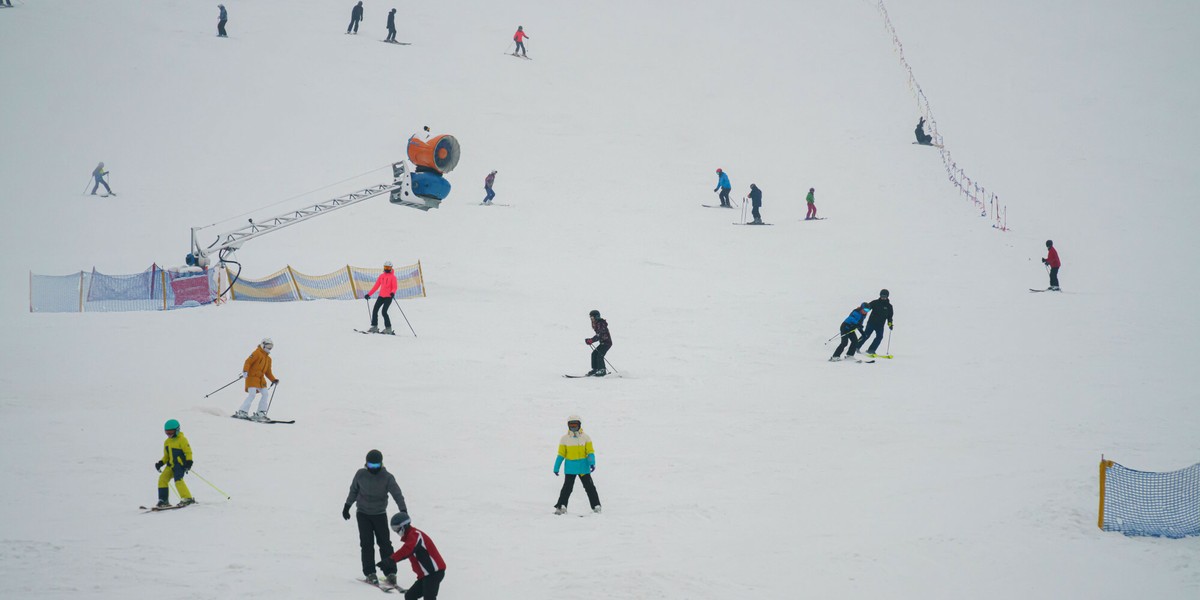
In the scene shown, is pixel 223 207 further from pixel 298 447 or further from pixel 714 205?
pixel 298 447

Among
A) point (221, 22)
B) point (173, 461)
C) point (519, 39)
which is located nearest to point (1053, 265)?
point (173, 461)

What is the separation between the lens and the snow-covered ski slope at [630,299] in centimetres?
1018

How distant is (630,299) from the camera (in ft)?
77.7

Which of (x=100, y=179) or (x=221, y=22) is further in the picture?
(x=221, y=22)

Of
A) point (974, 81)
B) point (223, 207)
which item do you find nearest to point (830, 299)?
point (223, 207)

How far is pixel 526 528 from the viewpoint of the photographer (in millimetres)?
10688

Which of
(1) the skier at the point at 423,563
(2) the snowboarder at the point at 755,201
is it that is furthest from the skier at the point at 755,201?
(1) the skier at the point at 423,563

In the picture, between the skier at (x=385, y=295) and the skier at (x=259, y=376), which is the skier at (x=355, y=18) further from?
the skier at (x=259, y=376)

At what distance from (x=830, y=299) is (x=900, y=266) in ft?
13.7

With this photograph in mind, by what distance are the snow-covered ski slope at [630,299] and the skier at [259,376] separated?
46cm

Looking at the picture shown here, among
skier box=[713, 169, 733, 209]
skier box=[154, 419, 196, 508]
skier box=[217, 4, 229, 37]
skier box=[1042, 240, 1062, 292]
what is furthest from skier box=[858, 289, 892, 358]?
skier box=[217, 4, 229, 37]

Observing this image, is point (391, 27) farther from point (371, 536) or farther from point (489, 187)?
point (371, 536)

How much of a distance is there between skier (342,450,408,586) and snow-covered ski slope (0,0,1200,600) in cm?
57

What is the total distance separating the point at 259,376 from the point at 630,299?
1144 cm
